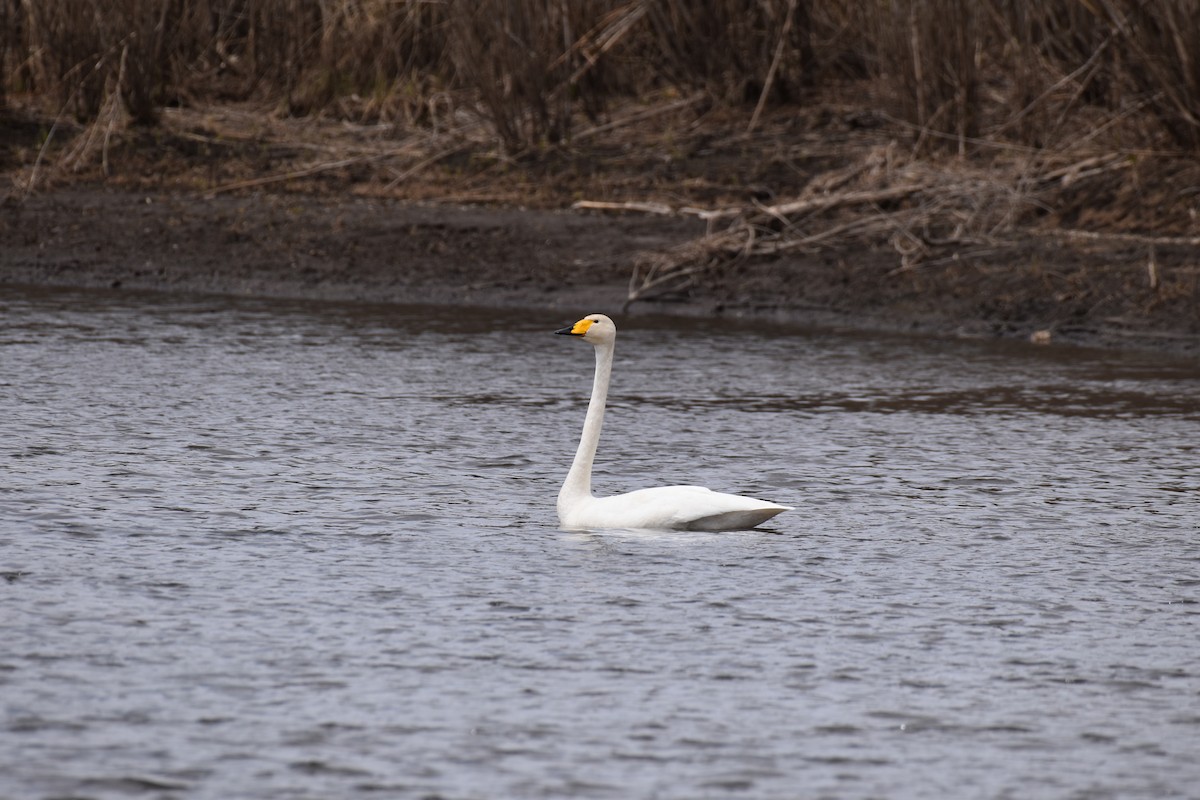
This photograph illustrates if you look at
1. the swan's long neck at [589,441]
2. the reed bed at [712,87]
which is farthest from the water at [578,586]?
the reed bed at [712,87]

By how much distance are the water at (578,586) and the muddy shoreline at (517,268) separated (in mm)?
2083

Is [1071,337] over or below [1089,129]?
below

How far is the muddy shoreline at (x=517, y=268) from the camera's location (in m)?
15.5

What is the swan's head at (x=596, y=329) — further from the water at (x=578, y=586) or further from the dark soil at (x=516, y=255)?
the dark soil at (x=516, y=255)

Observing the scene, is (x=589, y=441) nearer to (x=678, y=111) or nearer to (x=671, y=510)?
(x=671, y=510)

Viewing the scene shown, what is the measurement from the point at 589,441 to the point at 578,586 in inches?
62.6

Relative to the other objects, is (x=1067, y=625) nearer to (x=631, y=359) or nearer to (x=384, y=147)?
(x=631, y=359)

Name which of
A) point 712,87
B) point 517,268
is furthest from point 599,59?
point 517,268

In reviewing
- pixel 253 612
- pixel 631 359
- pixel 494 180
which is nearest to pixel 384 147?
pixel 494 180

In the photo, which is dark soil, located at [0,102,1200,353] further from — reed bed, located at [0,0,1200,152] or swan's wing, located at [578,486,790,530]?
swan's wing, located at [578,486,790,530]

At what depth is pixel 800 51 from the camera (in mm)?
20578

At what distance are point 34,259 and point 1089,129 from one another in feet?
30.3

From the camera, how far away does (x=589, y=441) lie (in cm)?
903

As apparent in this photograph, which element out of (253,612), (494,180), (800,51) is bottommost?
(253,612)
